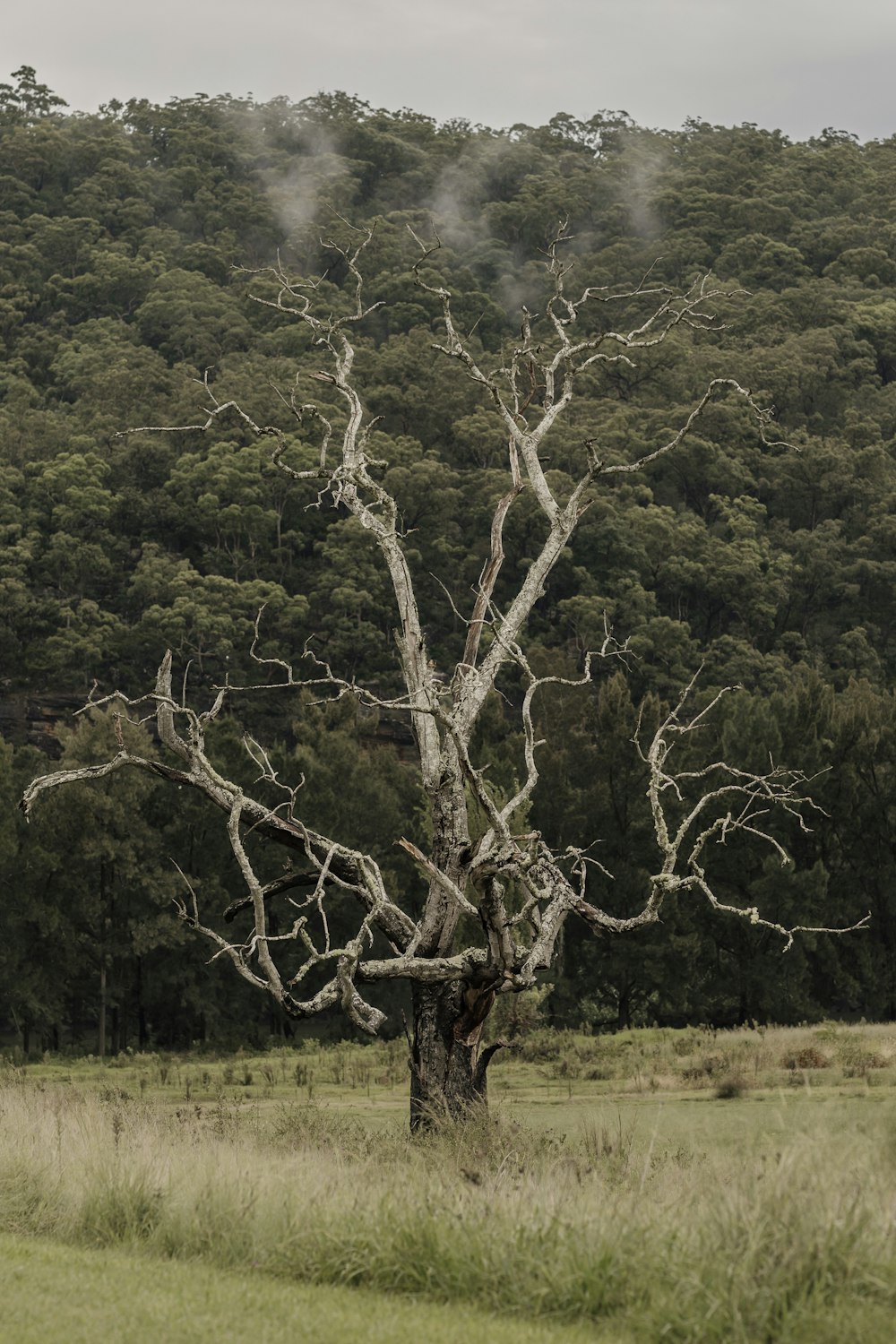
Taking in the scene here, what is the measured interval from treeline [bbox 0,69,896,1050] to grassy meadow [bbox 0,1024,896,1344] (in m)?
12.9

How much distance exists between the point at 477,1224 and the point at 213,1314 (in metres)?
1.35

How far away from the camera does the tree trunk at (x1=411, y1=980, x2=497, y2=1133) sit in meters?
12.1

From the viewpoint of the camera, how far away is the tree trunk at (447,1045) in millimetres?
12148

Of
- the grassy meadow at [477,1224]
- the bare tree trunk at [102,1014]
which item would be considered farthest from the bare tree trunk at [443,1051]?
the bare tree trunk at [102,1014]

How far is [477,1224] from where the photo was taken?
7301 mm

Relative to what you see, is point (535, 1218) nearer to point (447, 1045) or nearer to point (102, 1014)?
point (447, 1045)

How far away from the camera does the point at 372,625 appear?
5603 cm

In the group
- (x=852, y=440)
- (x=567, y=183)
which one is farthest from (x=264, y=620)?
(x=567, y=183)

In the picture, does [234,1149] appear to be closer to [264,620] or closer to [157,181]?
[264,620]

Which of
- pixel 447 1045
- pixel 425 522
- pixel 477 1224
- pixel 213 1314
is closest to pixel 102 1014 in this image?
pixel 425 522

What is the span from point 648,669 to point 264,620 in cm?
1400

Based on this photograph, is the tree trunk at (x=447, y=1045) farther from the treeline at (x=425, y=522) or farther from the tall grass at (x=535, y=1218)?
the treeline at (x=425, y=522)

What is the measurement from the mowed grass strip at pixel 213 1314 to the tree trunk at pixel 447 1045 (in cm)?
471

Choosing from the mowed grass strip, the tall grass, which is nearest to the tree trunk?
the tall grass
